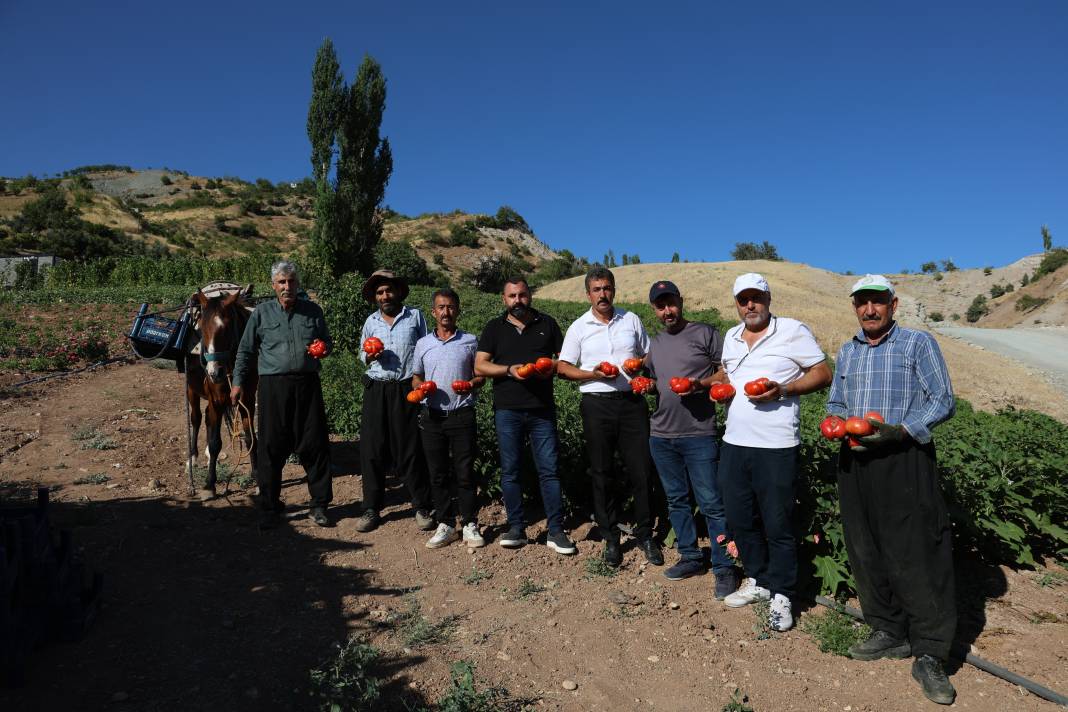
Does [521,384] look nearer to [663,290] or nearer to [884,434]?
[663,290]

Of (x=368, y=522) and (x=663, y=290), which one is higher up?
(x=663, y=290)

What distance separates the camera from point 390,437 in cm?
532

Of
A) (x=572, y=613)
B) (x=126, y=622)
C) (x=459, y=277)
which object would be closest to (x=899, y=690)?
(x=572, y=613)

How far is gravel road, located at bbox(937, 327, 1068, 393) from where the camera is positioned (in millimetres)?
20341

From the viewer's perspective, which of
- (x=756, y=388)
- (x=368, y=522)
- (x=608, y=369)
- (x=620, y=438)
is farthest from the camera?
(x=368, y=522)

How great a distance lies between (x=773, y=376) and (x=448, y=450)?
8.81 feet

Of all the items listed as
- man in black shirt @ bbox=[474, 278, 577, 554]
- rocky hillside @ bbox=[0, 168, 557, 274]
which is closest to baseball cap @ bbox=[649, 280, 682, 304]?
man in black shirt @ bbox=[474, 278, 577, 554]

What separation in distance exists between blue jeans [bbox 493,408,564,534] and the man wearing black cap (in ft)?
3.06

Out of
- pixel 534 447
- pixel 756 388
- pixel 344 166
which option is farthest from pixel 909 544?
pixel 344 166

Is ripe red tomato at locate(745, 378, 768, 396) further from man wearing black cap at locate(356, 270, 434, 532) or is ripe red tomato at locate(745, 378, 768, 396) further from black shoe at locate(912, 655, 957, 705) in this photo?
man wearing black cap at locate(356, 270, 434, 532)

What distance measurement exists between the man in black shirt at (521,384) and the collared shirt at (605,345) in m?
0.21

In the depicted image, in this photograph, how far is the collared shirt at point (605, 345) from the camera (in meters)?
4.40

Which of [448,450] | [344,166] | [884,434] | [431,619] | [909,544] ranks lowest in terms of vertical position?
[431,619]

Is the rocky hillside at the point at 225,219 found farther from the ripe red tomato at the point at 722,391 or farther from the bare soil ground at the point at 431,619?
the ripe red tomato at the point at 722,391
